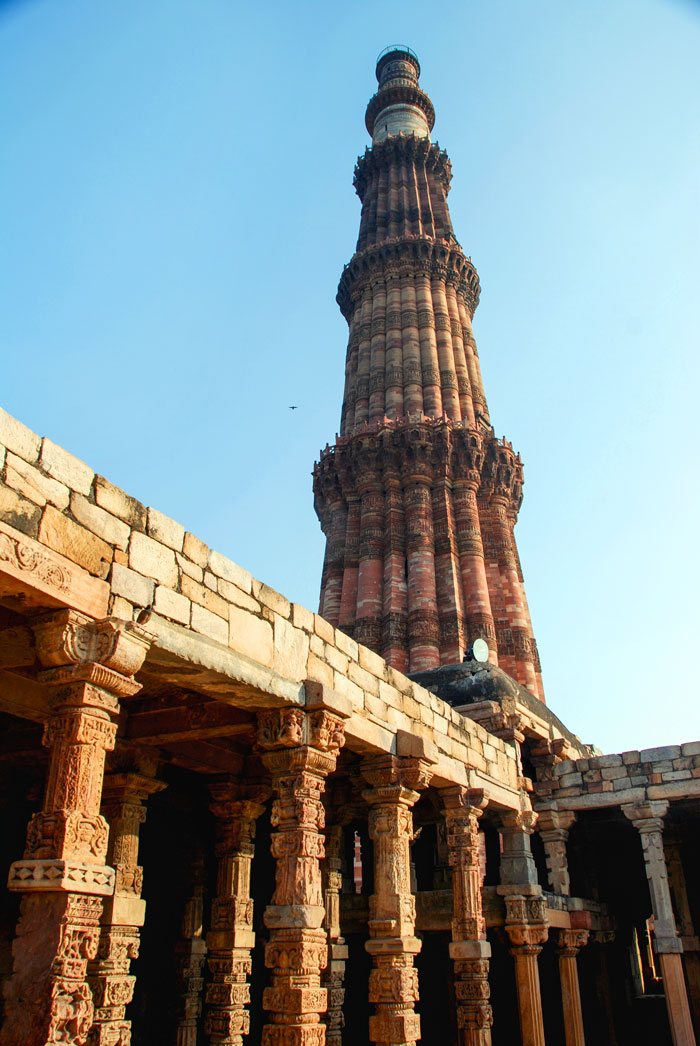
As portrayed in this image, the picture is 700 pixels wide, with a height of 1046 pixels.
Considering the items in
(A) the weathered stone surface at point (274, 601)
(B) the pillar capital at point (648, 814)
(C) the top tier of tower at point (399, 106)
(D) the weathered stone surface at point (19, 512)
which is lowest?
(B) the pillar capital at point (648, 814)

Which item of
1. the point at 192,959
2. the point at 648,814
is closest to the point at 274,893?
the point at 192,959

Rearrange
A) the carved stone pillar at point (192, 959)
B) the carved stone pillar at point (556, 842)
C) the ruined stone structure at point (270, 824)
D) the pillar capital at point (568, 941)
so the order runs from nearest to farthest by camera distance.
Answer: the ruined stone structure at point (270, 824)
the carved stone pillar at point (192, 959)
the pillar capital at point (568, 941)
the carved stone pillar at point (556, 842)

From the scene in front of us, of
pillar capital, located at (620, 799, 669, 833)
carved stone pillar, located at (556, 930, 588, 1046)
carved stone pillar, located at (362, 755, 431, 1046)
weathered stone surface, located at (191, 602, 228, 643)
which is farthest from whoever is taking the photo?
pillar capital, located at (620, 799, 669, 833)

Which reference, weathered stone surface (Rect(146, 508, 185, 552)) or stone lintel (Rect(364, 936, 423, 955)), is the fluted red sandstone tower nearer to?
stone lintel (Rect(364, 936, 423, 955))

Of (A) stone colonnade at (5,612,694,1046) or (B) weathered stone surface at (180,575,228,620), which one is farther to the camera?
(B) weathered stone surface at (180,575,228,620)

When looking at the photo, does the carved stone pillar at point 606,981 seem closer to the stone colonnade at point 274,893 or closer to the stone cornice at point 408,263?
the stone colonnade at point 274,893

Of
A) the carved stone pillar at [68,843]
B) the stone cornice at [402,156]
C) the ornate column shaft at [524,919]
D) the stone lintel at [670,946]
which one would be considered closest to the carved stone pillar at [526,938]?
the ornate column shaft at [524,919]

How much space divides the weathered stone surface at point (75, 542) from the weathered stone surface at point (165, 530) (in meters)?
0.54

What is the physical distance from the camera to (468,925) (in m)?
10.2

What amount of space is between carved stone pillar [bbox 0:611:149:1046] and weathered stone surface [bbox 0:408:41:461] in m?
1.04

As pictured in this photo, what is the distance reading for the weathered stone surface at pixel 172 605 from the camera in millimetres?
6012

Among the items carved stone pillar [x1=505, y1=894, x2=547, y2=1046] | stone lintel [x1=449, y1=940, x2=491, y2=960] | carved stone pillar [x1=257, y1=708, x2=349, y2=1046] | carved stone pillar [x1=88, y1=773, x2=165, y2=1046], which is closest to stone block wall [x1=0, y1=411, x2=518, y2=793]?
carved stone pillar [x1=257, y1=708, x2=349, y2=1046]

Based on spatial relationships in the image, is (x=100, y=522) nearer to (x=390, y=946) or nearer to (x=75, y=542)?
(x=75, y=542)

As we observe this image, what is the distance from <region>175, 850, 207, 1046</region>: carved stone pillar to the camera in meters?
9.86
